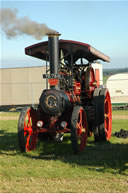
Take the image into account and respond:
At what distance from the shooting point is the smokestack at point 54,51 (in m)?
5.92

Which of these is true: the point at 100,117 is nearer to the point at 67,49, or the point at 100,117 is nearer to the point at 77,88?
the point at 77,88

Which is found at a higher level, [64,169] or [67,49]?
[67,49]

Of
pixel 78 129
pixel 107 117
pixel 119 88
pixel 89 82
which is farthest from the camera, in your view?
pixel 119 88

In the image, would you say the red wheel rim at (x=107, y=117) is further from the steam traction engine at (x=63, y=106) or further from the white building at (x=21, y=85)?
the white building at (x=21, y=85)

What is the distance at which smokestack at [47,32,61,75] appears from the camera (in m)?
5.92

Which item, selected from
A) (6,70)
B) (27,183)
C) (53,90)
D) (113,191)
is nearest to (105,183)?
(113,191)

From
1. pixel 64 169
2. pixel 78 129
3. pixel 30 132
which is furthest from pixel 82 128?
Result: pixel 64 169

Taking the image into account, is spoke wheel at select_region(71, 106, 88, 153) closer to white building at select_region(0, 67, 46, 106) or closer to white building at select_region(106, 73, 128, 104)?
white building at select_region(106, 73, 128, 104)

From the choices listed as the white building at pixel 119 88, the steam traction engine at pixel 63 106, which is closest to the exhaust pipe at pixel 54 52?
the steam traction engine at pixel 63 106

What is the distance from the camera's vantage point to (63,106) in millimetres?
5855

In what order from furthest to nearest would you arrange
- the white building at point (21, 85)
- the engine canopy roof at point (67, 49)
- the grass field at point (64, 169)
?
the white building at point (21, 85)
the engine canopy roof at point (67, 49)
the grass field at point (64, 169)

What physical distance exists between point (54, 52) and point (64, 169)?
7.70 feet

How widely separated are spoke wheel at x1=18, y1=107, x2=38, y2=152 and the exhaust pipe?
36.3 inches

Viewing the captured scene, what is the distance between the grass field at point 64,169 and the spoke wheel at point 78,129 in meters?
0.18
